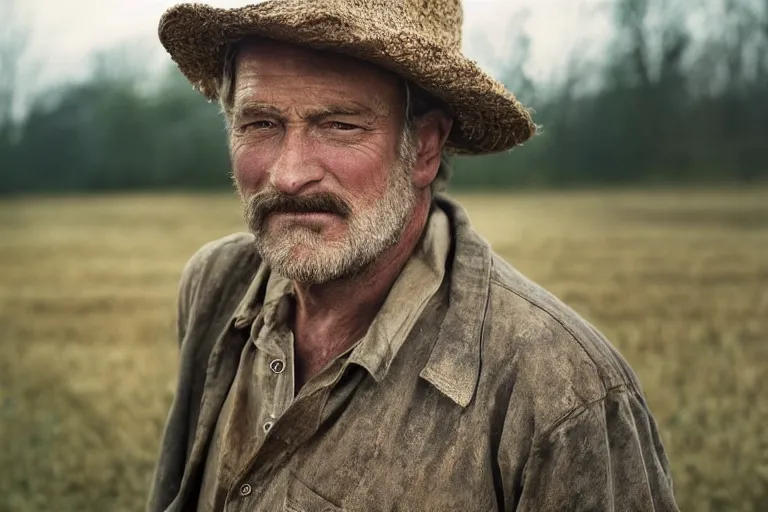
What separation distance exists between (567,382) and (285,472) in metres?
0.79

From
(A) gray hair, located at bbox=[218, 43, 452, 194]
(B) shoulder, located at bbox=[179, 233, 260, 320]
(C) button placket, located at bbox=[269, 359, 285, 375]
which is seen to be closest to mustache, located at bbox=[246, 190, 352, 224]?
(A) gray hair, located at bbox=[218, 43, 452, 194]

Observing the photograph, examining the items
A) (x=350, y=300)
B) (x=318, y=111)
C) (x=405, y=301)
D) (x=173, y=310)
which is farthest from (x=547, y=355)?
(x=173, y=310)

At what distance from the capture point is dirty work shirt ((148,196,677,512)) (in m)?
1.97

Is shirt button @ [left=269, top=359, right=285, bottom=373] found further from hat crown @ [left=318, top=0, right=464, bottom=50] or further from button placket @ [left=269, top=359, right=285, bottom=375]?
hat crown @ [left=318, top=0, right=464, bottom=50]

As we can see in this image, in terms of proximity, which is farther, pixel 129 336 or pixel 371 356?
pixel 129 336

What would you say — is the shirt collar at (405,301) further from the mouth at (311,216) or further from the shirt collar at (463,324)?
the mouth at (311,216)

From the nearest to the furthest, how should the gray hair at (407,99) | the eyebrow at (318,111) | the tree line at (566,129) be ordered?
the eyebrow at (318,111) < the gray hair at (407,99) < the tree line at (566,129)

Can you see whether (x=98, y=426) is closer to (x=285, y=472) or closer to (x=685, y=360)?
(x=285, y=472)

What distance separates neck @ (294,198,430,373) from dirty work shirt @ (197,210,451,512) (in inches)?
2.2

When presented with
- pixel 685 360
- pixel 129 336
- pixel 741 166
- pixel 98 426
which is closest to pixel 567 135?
pixel 741 166

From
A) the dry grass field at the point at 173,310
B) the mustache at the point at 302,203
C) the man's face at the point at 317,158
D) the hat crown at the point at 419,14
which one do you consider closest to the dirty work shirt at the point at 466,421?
the man's face at the point at 317,158

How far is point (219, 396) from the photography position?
8.25 feet

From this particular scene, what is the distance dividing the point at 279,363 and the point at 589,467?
95 centimetres

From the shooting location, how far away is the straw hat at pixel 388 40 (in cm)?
201
